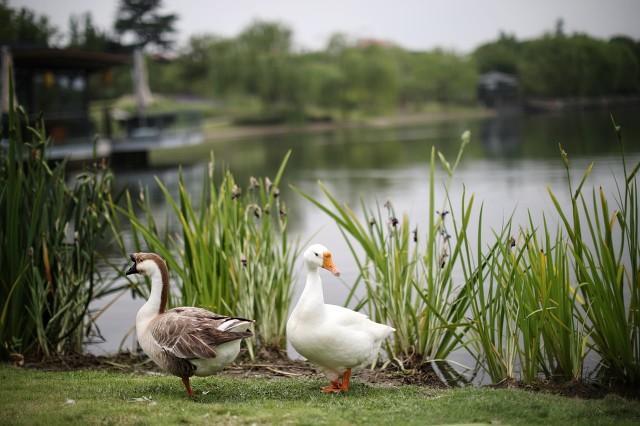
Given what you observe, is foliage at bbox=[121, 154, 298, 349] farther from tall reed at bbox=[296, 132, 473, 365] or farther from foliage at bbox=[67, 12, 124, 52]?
foliage at bbox=[67, 12, 124, 52]

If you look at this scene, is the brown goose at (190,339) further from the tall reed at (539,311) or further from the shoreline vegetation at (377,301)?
the tall reed at (539,311)

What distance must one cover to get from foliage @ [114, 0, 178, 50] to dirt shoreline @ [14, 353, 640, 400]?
3794 cm

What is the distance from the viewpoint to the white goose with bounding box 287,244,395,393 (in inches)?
178

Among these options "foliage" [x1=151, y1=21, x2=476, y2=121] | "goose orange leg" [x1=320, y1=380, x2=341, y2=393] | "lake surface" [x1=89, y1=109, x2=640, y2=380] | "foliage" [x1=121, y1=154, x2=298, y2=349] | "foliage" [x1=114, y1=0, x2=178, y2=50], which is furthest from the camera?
"foliage" [x1=151, y1=21, x2=476, y2=121]

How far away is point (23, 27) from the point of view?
35250mm

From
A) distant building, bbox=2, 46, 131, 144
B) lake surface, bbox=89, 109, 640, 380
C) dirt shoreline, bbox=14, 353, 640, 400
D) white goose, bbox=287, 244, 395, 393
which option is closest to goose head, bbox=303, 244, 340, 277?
white goose, bbox=287, 244, 395, 393

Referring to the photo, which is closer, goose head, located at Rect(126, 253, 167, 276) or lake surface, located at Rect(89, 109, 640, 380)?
goose head, located at Rect(126, 253, 167, 276)

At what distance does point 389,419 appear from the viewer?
3.97 metres

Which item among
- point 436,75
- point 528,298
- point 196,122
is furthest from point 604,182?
point 436,75

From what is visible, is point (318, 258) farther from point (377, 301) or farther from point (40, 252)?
point (40, 252)

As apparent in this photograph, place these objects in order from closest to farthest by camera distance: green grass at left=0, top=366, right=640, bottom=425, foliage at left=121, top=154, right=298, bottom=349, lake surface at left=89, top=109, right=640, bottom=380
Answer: green grass at left=0, top=366, right=640, bottom=425 < foliage at left=121, top=154, right=298, bottom=349 < lake surface at left=89, top=109, right=640, bottom=380

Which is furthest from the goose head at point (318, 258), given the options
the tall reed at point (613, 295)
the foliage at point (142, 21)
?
the foliage at point (142, 21)

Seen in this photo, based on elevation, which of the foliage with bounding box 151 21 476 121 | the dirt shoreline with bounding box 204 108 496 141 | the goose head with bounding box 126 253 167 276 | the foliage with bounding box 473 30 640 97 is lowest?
the goose head with bounding box 126 253 167 276

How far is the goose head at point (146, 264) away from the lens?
4.89 metres
